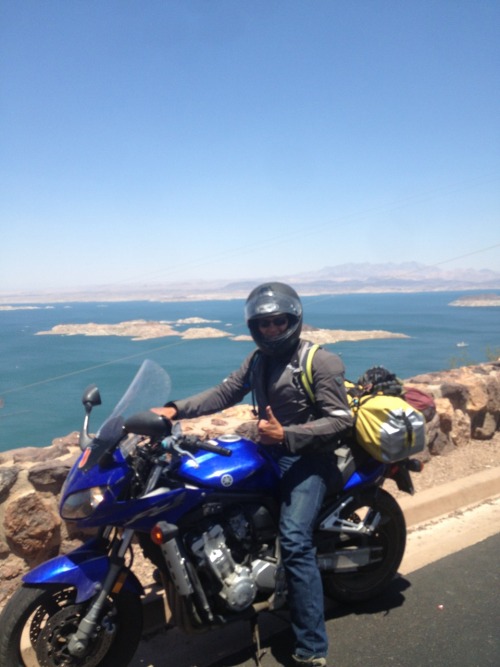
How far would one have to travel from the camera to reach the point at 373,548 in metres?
3.35

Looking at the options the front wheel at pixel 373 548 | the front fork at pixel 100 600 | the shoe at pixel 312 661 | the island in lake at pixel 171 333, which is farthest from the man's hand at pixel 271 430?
the island in lake at pixel 171 333

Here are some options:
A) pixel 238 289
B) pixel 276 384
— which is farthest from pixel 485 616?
pixel 238 289

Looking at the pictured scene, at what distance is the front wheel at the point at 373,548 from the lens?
3.31 meters

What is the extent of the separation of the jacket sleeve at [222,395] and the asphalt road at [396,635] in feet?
4.20

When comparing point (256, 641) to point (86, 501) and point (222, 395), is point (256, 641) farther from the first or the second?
point (222, 395)

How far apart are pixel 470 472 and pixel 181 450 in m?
3.83

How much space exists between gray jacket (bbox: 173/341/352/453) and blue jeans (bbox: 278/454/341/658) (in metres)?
0.24

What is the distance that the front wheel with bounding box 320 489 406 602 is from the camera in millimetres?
3314

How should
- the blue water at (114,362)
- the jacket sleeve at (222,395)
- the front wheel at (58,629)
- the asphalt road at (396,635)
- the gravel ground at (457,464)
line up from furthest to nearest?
1. the blue water at (114,362)
2. the gravel ground at (457,464)
3. the jacket sleeve at (222,395)
4. the asphalt road at (396,635)
5. the front wheel at (58,629)

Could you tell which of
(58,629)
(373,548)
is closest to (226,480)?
(58,629)

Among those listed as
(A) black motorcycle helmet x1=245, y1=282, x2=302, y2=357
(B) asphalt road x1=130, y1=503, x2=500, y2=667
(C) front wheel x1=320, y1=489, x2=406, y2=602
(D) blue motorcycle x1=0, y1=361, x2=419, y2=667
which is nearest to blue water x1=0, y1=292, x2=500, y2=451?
(B) asphalt road x1=130, y1=503, x2=500, y2=667

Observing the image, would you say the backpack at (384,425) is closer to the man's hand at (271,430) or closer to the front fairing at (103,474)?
the man's hand at (271,430)

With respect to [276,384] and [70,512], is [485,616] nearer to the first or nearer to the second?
[276,384]

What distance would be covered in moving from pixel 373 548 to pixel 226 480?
1223 mm
